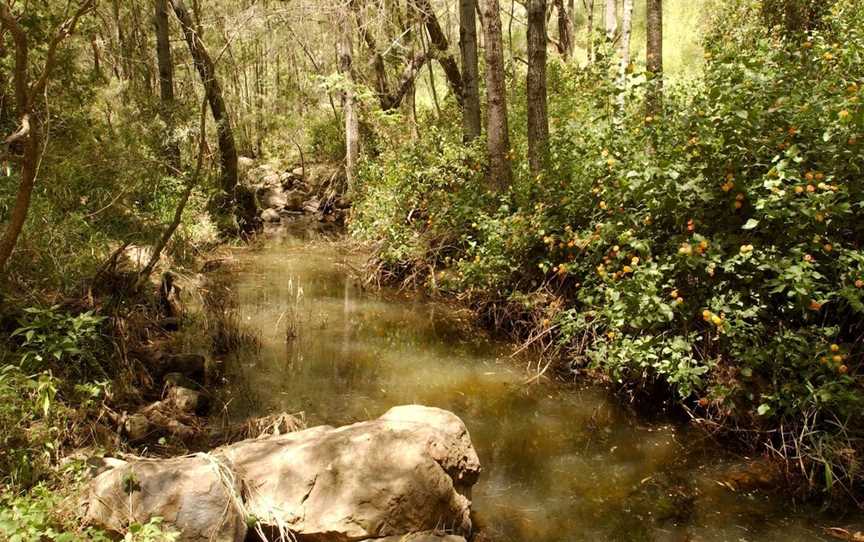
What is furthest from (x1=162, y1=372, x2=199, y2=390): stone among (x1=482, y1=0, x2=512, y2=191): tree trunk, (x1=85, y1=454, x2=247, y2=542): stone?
(x1=482, y1=0, x2=512, y2=191): tree trunk

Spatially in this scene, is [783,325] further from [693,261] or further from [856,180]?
[856,180]

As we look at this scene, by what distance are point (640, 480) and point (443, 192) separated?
6.79 metres

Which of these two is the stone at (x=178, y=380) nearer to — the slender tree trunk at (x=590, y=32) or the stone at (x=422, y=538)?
the stone at (x=422, y=538)

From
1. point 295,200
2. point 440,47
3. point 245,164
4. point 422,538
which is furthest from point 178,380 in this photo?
point 245,164

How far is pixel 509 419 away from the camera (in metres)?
5.93

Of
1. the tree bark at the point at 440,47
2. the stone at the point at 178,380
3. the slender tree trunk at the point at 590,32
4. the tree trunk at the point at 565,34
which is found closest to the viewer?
the stone at the point at 178,380

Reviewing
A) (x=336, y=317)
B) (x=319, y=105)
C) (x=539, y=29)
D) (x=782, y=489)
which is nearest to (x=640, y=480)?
(x=782, y=489)

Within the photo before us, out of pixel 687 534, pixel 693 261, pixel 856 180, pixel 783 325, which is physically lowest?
pixel 687 534

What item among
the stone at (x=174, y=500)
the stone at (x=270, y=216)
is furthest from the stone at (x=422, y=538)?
the stone at (x=270, y=216)

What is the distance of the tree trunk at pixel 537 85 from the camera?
28.9 feet

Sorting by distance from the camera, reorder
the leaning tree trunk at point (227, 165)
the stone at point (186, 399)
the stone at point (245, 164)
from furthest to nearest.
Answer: the stone at point (245, 164) → the leaning tree trunk at point (227, 165) → the stone at point (186, 399)

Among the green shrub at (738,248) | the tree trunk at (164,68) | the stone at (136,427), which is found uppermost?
the tree trunk at (164,68)

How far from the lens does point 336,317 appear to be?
9086 mm

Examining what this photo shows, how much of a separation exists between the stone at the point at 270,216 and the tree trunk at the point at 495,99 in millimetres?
11031
